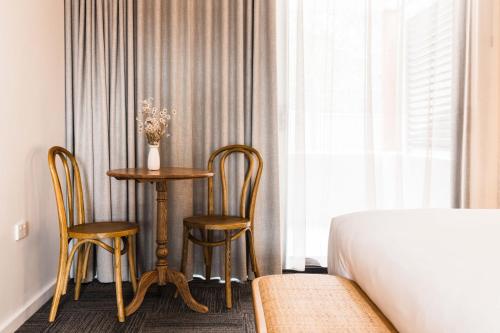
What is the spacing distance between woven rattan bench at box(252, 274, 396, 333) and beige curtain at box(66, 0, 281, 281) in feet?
5.39

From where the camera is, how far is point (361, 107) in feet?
11.7

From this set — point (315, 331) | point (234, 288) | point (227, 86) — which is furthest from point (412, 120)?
point (315, 331)

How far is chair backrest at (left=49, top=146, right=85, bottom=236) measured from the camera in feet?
8.54

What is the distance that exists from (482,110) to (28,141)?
321cm

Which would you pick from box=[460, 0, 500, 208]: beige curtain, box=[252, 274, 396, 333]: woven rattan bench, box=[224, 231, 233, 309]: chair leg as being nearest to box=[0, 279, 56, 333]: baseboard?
box=[224, 231, 233, 309]: chair leg

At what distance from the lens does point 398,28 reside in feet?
11.6

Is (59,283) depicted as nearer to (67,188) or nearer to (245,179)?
(67,188)

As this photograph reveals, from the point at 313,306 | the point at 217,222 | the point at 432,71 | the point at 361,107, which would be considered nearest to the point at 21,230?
the point at 217,222

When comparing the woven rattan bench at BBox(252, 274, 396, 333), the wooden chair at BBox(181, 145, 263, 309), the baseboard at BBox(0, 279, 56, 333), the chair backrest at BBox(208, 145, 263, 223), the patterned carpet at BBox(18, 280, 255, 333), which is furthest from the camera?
the chair backrest at BBox(208, 145, 263, 223)

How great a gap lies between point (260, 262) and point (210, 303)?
0.62 metres

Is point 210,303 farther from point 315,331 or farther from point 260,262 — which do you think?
point 315,331

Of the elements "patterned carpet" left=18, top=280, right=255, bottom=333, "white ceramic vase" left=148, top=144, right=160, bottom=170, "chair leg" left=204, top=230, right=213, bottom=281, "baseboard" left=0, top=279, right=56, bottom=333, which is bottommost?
"patterned carpet" left=18, top=280, right=255, bottom=333

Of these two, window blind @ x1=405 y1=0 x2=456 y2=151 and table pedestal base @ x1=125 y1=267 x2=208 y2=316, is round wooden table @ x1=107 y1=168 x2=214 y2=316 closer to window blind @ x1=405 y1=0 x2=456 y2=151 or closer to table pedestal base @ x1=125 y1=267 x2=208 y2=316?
table pedestal base @ x1=125 y1=267 x2=208 y2=316

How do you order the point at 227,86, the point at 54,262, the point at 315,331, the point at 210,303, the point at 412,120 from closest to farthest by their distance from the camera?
the point at 315,331 < the point at 210,303 < the point at 54,262 < the point at 227,86 < the point at 412,120
